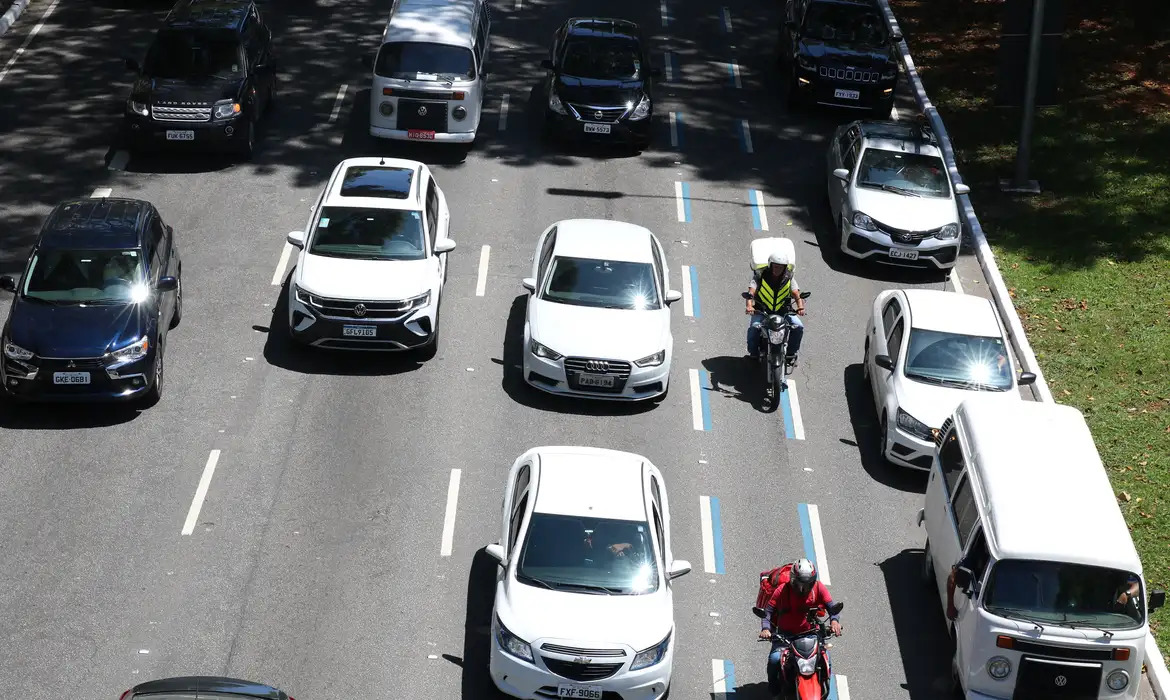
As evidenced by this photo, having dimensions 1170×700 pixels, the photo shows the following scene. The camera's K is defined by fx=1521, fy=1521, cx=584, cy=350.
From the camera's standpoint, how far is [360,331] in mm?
19781

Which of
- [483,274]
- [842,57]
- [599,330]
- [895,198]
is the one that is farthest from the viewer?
[842,57]

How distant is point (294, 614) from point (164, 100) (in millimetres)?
12726

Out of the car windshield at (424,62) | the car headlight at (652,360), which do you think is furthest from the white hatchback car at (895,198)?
the car windshield at (424,62)

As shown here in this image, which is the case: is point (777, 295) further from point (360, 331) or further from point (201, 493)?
point (201, 493)

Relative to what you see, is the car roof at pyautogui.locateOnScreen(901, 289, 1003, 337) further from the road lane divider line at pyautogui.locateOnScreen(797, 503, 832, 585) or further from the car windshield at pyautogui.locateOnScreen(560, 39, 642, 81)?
the car windshield at pyautogui.locateOnScreen(560, 39, 642, 81)

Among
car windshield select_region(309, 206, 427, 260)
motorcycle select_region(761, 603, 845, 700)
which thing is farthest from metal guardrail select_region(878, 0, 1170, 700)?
car windshield select_region(309, 206, 427, 260)

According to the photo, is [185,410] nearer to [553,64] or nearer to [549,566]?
[549,566]

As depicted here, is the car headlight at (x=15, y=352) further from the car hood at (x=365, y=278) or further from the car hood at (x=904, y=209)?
the car hood at (x=904, y=209)

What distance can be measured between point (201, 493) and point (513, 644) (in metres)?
5.15

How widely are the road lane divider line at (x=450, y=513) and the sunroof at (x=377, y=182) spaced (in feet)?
16.7

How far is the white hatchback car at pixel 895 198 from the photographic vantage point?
23.4m

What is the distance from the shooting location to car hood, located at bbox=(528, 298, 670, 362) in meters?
19.4

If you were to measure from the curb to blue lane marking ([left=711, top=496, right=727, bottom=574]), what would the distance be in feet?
67.5

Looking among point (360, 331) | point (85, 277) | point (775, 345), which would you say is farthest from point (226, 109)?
point (775, 345)
